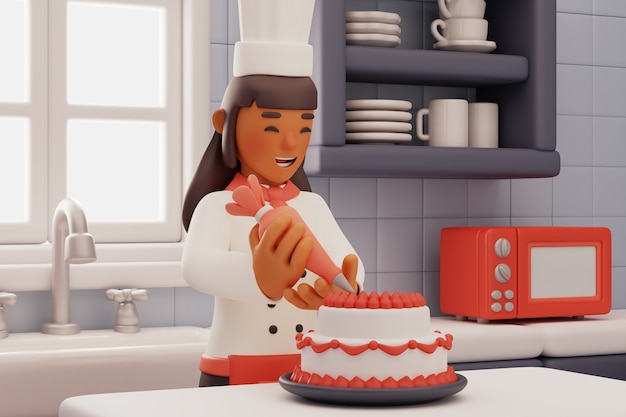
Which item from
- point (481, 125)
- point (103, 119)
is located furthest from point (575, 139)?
point (103, 119)

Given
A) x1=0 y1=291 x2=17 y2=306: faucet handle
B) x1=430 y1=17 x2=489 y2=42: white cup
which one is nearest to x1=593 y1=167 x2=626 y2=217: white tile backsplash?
x1=430 y1=17 x2=489 y2=42: white cup

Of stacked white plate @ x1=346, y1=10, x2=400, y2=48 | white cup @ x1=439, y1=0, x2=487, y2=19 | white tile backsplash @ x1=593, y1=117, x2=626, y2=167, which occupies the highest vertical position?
white cup @ x1=439, y1=0, x2=487, y2=19

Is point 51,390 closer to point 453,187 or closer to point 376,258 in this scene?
point 376,258

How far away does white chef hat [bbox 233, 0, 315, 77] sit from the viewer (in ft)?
5.70

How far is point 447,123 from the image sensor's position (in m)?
2.78

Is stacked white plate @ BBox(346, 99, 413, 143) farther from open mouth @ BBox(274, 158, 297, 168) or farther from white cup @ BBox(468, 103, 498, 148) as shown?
open mouth @ BBox(274, 158, 297, 168)

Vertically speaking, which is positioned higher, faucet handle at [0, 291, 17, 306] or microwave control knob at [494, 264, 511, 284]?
microwave control knob at [494, 264, 511, 284]

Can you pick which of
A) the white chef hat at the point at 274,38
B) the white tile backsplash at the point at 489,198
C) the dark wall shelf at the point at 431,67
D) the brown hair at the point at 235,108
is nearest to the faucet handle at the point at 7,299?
the brown hair at the point at 235,108

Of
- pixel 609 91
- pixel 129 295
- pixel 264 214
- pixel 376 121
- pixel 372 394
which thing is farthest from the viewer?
pixel 609 91

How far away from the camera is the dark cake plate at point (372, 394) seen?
1.12 m

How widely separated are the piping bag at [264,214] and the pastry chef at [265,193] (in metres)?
0.17

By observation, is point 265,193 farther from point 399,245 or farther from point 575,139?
point 575,139

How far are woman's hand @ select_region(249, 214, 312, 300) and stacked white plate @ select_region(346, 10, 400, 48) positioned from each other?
138 cm

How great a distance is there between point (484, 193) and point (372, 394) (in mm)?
2004
